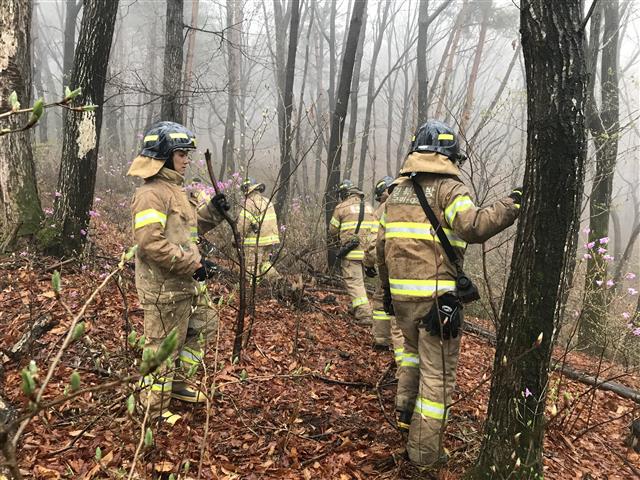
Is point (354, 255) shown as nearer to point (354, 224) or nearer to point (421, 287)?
point (354, 224)

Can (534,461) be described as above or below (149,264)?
below

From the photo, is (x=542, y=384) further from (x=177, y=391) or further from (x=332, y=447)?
(x=177, y=391)

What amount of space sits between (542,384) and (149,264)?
9.47ft

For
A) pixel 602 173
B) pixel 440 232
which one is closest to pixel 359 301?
pixel 440 232

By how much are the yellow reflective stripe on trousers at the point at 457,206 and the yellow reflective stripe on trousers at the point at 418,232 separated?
0.14 metres

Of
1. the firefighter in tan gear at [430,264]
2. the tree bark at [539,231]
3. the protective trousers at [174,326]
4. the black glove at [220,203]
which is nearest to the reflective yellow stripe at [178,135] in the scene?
the black glove at [220,203]

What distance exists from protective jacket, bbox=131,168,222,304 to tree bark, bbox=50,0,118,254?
2.83 metres

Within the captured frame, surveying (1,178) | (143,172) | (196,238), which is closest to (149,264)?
(196,238)

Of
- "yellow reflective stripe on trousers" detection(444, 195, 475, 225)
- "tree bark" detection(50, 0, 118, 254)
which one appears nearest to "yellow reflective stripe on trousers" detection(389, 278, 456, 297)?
"yellow reflective stripe on trousers" detection(444, 195, 475, 225)

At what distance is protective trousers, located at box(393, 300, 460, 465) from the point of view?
9.90 feet

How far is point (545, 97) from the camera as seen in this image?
7.39ft

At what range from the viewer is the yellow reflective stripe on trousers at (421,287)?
10.2 feet

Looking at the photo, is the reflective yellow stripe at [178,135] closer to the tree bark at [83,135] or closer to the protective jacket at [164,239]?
the protective jacket at [164,239]

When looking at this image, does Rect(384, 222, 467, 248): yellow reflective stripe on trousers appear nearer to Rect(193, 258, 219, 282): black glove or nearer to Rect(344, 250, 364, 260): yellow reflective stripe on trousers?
Rect(193, 258, 219, 282): black glove
